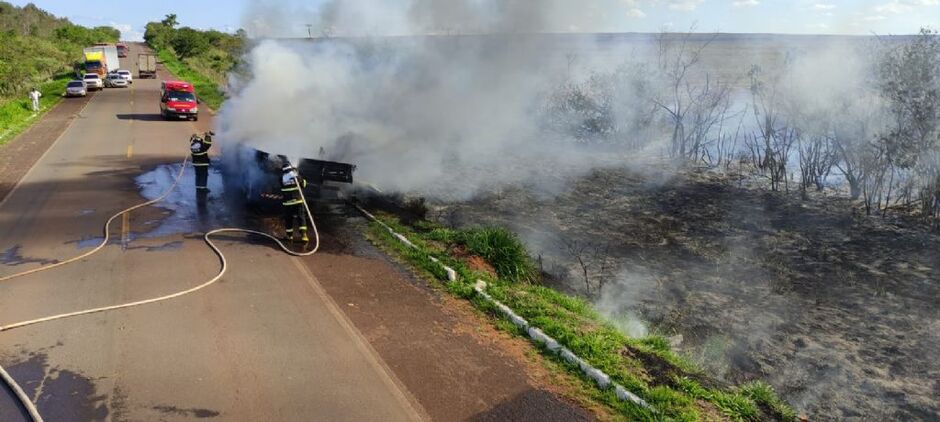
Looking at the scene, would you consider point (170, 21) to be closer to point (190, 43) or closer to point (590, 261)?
point (190, 43)

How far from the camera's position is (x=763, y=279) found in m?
9.62

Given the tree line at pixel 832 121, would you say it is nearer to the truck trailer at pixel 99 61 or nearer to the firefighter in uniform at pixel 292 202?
the firefighter in uniform at pixel 292 202

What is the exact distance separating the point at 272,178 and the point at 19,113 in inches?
889

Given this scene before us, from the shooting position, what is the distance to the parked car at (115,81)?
4441cm

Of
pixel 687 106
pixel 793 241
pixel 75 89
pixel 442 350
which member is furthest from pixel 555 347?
pixel 75 89

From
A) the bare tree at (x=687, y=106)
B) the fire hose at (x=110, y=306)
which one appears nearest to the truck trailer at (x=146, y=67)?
the bare tree at (x=687, y=106)

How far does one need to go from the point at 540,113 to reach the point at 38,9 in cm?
9942

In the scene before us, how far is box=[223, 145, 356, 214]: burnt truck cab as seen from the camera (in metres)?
11.9

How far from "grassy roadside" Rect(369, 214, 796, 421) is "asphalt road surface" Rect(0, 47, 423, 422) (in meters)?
1.82

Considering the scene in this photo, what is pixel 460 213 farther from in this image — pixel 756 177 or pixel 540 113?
pixel 540 113

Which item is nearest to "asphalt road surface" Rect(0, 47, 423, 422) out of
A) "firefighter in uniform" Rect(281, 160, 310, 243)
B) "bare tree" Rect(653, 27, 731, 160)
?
"firefighter in uniform" Rect(281, 160, 310, 243)

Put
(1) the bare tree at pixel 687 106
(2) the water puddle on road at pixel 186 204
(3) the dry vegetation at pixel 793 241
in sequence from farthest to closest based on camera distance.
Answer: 1. (1) the bare tree at pixel 687 106
2. (2) the water puddle on road at pixel 186 204
3. (3) the dry vegetation at pixel 793 241

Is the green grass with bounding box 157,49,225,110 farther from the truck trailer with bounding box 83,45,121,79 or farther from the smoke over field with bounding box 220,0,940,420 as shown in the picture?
the smoke over field with bounding box 220,0,940,420

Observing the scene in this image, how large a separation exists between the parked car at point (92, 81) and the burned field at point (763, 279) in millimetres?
38815
